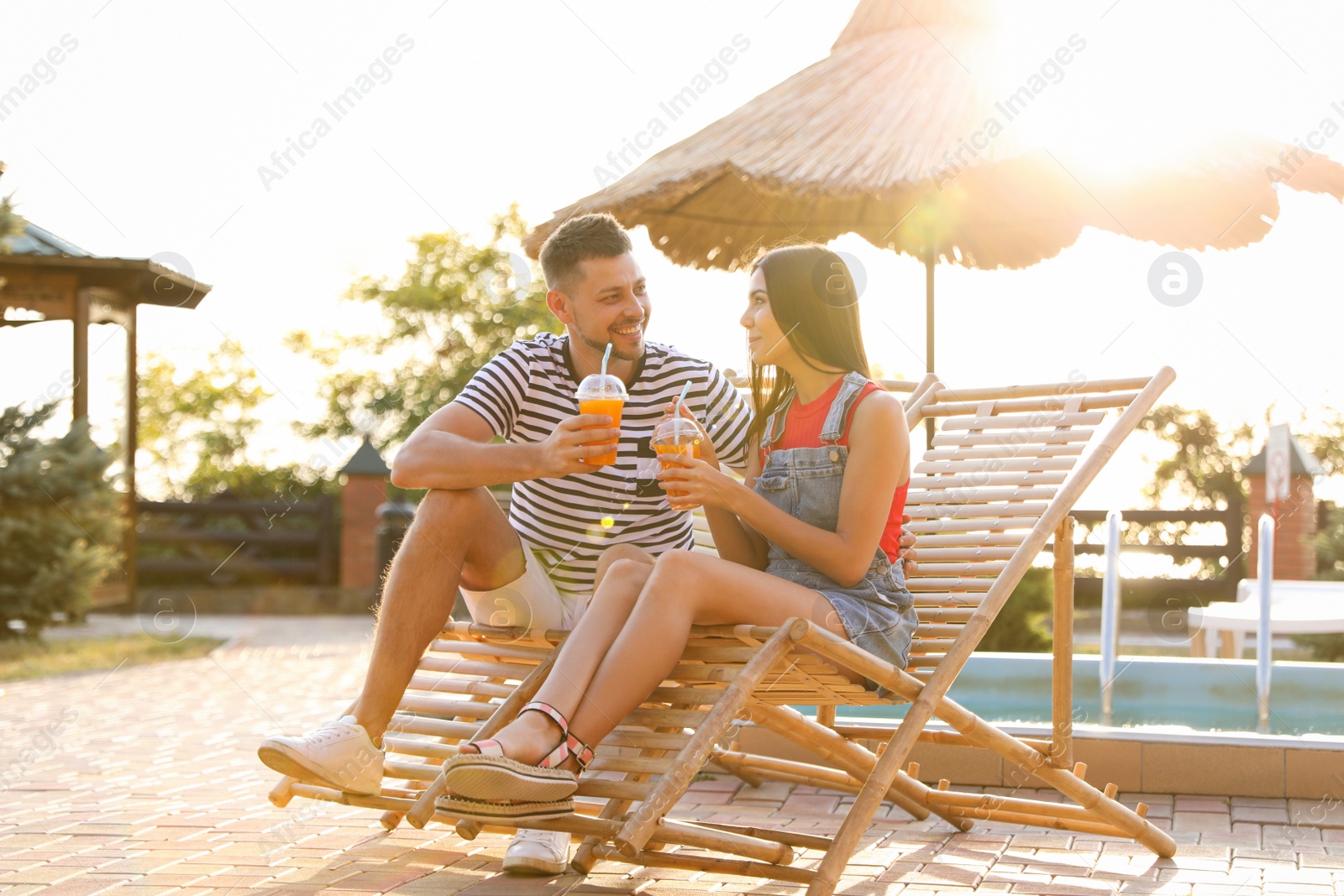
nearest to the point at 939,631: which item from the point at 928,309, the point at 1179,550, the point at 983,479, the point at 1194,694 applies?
the point at 983,479

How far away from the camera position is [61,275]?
12.0 meters

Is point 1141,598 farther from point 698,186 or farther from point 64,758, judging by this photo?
point 64,758

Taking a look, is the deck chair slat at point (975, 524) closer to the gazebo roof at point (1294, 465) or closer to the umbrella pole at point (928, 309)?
the umbrella pole at point (928, 309)

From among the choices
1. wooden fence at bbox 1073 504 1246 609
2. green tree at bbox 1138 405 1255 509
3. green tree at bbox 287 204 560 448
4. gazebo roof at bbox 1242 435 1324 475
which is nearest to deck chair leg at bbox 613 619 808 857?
wooden fence at bbox 1073 504 1246 609

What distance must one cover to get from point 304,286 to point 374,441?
17.2 m

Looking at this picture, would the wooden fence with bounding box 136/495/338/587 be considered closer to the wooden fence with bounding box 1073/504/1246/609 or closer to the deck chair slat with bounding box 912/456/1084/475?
the wooden fence with bounding box 1073/504/1246/609

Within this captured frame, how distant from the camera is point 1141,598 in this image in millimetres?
13141

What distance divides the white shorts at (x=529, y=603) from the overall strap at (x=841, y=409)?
0.77 metres

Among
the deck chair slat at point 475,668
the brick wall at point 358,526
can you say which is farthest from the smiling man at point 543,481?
the brick wall at point 358,526

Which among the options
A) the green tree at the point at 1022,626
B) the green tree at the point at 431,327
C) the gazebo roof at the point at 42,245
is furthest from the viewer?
the green tree at the point at 431,327

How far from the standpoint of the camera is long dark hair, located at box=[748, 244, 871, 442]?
2.82 metres

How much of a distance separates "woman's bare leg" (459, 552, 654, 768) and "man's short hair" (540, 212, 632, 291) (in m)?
0.87

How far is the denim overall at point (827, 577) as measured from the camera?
2.68m

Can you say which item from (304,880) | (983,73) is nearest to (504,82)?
(983,73)
